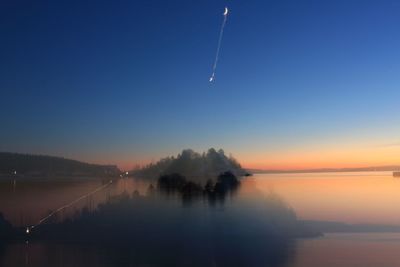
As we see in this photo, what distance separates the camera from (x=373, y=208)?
116875mm

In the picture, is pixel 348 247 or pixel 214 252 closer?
pixel 348 247

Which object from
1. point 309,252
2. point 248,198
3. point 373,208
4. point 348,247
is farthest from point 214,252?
point 248,198

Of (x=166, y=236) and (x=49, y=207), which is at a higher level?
(x=49, y=207)

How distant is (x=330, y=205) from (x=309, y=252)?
58385mm

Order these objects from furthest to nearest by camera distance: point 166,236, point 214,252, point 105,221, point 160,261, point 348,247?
point 105,221, point 166,236, point 214,252, point 348,247, point 160,261

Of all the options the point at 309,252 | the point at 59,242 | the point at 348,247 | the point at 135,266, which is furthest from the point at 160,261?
the point at 59,242

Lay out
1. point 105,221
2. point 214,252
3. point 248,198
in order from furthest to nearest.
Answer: point 248,198, point 105,221, point 214,252

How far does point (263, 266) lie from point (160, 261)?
48.8 ft

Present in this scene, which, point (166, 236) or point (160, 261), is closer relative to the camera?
point (160, 261)

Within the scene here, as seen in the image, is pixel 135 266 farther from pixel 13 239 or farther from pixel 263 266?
pixel 13 239

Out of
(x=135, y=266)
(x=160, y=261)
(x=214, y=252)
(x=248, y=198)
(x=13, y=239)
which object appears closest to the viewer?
(x=135, y=266)

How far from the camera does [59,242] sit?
326 feet

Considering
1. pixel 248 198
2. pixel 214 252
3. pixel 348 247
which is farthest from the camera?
pixel 248 198

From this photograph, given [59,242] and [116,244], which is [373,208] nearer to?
[116,244]
